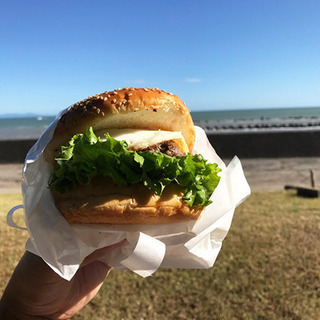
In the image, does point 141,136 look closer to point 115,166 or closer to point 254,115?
point 115,166

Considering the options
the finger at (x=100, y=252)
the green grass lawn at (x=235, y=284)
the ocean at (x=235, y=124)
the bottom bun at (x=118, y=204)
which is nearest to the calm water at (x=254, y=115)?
the ocean at (x=235, y=124)

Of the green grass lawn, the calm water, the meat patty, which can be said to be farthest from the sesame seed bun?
the calm water

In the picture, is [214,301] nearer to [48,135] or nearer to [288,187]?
[48,135]

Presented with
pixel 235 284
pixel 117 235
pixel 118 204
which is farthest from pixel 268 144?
pixel 118 204

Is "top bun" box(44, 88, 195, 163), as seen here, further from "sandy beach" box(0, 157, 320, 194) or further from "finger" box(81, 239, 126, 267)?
"sandy beach" box(0, 157, 320, 194)

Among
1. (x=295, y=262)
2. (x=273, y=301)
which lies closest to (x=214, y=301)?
(x=273, y=301)

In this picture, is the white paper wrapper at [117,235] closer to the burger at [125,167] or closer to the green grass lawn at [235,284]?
the burger at [125,167]
